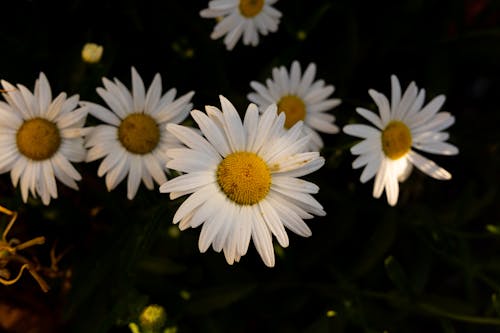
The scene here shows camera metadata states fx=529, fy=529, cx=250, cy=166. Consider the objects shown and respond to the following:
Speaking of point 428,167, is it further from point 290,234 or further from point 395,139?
point 290,234

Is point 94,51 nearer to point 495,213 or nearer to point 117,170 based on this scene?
point 117,170

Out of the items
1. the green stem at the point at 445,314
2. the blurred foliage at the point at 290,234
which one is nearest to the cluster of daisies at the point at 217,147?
the blurred foliage at the point at 290,234

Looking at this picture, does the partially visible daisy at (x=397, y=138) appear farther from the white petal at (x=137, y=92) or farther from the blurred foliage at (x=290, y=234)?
the white petal at (x=137, y=92)

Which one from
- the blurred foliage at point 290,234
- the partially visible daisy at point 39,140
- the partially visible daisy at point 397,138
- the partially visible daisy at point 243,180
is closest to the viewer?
the partially visible daisy at point 243,180

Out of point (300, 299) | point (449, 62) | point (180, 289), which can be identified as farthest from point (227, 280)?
point (449, 62)

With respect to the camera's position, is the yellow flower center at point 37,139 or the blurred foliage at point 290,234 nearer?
the yellow flower center at point 37,139

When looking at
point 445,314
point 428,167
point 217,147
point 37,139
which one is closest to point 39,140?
point 37,139
